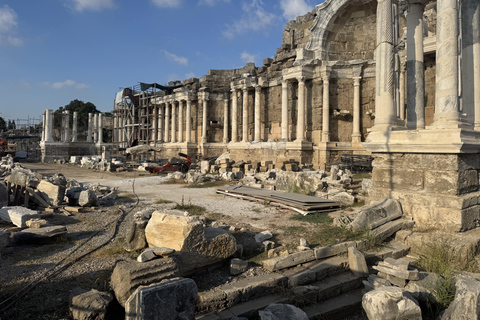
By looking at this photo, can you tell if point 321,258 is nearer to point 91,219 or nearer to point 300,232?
point 300,232

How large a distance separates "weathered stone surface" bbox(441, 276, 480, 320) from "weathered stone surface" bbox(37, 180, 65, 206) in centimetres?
873

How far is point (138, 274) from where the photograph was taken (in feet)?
11.3

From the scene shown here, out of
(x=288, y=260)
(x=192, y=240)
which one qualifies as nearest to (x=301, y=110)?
(x=288, y=260)

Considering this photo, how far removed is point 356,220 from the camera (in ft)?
18.8

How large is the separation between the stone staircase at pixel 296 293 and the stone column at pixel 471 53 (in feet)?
16.0

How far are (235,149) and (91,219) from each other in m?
15.1

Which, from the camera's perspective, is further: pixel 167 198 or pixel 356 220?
pixel 167 198

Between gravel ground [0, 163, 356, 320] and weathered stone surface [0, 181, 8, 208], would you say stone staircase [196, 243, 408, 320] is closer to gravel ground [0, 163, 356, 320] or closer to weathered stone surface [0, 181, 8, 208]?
gravel ground [0, 163, 356, 320]

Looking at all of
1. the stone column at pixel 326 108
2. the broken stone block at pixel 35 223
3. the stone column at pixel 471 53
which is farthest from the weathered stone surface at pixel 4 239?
Answer: the stone column at pixel 326 108

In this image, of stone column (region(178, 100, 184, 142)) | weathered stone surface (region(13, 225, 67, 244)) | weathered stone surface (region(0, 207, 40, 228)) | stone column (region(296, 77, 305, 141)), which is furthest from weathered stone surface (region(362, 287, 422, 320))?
stone column (region(178, 100, 184, 142))

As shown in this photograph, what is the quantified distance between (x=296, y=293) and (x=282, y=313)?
0.72m

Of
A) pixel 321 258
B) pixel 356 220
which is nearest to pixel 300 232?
pixel 356 220

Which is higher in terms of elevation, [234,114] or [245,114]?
[234,114]

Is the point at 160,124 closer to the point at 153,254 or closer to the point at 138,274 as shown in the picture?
the point at 153,254
